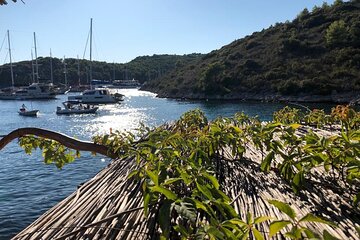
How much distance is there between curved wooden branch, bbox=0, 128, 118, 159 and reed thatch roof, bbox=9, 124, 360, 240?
4.97ft

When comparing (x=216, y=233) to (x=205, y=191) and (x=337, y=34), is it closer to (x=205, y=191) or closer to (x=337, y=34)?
(x=205, y=191)

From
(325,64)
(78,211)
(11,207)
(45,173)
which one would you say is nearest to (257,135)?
(78,211)

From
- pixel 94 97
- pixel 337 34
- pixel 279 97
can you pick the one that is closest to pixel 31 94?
pixel 94 97

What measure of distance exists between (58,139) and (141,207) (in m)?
2.90

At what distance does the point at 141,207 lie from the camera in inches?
95.5

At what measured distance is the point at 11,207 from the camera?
47.8 ft

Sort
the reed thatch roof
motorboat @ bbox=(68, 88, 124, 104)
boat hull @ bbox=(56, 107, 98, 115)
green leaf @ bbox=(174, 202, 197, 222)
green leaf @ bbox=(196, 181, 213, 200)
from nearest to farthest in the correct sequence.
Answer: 1. green leaf @ bbox=(174, 202, 197, 222)
2. green leaf @ bbox=(196, 181, 213, 200)
3. the reed thatch roof
4. boat hull @ bbox=(56, 107, 98, 115)
5. motorboat @ bbox=(68, 88, 124, 104)

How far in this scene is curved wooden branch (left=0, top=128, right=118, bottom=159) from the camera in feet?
15.2

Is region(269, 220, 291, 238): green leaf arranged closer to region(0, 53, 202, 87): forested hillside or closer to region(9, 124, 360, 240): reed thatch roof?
region(9, 124, 360, 240): reed thatch roof

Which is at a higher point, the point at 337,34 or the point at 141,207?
the point at 337,34

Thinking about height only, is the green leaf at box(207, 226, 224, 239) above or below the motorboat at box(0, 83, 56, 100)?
above

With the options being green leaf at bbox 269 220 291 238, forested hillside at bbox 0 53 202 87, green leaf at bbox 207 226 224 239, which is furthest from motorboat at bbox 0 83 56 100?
green leaf at bbox 269 220 291 238

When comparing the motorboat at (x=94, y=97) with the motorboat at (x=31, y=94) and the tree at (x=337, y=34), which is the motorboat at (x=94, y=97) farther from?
the tree at (x=337, y=34)

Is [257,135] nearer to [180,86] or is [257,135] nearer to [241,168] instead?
[241,168]
